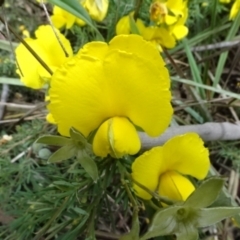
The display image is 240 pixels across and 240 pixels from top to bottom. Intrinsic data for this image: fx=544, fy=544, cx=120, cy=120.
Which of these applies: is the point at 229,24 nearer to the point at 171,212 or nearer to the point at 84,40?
the point at 84,40

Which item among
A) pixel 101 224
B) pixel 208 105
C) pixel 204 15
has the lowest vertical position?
pixel 101 224

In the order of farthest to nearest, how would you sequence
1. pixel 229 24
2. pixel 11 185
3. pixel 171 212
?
pixel 229 24 < pixel 11 185 < pixel 171 212

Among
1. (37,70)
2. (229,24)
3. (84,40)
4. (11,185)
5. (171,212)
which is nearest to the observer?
(171,212)

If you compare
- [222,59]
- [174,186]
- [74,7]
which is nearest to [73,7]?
[74,7]

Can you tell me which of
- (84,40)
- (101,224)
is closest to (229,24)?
(84,40)

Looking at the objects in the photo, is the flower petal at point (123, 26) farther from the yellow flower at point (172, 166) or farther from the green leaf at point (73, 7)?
the yellow flower at point (172, 166)

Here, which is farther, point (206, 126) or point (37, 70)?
point (206, 126)

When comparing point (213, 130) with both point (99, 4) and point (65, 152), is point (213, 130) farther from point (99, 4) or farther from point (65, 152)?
point (65, 152)

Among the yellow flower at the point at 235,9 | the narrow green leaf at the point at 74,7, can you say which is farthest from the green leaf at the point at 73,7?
the yellow flower at the point at 235,9

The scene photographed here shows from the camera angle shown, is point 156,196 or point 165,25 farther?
point 165,25
